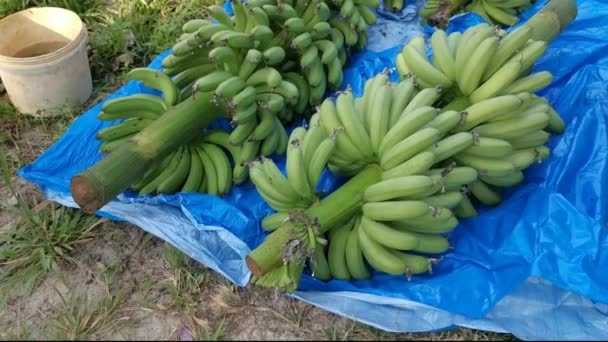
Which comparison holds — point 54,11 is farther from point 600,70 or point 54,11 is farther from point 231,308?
point 600,70

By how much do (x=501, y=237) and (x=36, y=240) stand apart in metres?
1.91

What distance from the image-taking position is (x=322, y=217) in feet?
7.90

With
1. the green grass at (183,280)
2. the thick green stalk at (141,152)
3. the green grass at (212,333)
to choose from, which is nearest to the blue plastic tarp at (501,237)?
the green grass at (183,280)

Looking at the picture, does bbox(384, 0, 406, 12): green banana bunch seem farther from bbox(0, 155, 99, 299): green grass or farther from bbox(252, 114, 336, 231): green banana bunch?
bbox(0, 155, 99, 299): green grass

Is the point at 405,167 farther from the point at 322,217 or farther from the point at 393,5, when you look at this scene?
the point at 393,5

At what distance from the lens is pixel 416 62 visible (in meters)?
2.71

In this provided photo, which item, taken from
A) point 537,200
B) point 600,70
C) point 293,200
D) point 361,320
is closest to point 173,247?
point 293,200

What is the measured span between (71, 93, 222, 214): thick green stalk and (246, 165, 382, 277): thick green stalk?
582 millimetres

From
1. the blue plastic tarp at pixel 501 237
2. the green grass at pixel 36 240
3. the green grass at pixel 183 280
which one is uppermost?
the blue plastic tarp at pixel 501 237

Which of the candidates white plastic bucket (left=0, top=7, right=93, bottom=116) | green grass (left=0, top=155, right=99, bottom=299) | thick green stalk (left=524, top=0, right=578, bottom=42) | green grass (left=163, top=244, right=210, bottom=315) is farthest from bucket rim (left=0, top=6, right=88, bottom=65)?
thick green stalk (left=524, top=0, right=578, bottom=42)

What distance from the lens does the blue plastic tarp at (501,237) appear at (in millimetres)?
2402

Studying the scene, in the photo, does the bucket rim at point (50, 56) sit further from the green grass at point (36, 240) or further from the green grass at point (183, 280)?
the green grass at point (183, 280)

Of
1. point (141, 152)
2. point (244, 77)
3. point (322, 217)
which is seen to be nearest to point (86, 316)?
point (141, 152)

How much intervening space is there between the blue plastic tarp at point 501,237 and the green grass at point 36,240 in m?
0.09
